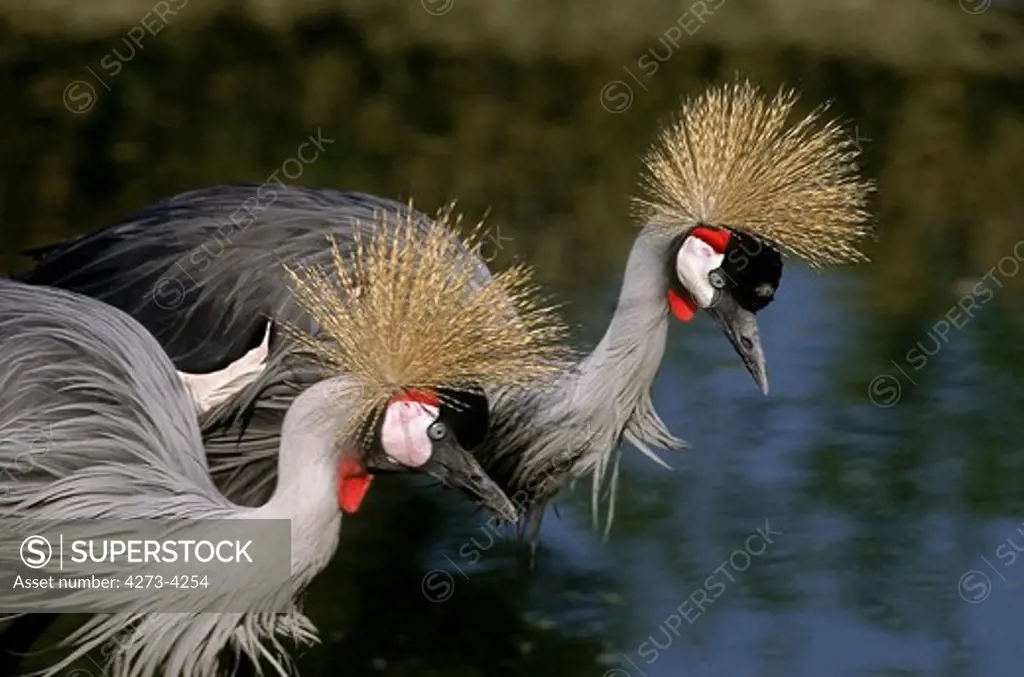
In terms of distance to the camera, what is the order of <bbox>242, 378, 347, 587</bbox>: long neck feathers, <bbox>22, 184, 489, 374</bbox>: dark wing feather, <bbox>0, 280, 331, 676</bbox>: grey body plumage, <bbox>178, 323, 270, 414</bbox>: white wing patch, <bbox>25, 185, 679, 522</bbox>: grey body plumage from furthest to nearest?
1. <bbox>22, 184, 489, 374</bbox>: dark wing feather
2. <bbox>178, 323, 270, 414</bbox>: white wing patch
3. <bbox>25, 185, 679, 522</bbox>: grey body plumage
4. <bbox>0, 280, 331, 676</bbox>: grey body plumage
5. <bbox>242, 378, 347, 587</bbox>: long neck feathers

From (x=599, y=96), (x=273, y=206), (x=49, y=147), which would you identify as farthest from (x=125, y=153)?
(x=273, y=206)

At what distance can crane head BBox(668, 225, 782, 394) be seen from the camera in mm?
4047

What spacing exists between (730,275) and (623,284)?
20 centimetres

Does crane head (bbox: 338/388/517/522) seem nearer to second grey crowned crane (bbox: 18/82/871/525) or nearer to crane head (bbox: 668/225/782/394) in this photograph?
second grey crowned crane (bbox: 18/82/871/525)

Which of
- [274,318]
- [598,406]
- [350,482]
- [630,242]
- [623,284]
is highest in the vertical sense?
[630,242]

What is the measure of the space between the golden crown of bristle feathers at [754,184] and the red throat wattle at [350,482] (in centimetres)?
106

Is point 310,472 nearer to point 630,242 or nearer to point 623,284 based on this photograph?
point 623,284

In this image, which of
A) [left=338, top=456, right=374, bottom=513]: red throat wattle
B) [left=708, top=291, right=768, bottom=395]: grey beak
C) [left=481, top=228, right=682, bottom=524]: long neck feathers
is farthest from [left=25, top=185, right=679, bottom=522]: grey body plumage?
[left=338, top=456, right=374, bottom=513]: red throat wattle

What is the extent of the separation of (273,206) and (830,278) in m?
2.67

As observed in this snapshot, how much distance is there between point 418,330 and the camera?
321 centimetres

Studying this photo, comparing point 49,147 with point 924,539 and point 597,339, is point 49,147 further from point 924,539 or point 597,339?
point 924,539

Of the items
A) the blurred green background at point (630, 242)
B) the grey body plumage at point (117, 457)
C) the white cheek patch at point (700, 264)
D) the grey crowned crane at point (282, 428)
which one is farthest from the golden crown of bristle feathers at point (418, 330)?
the blurred green background at point (630, 242)

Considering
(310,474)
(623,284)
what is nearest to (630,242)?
(623,284)

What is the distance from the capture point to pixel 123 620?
3.26 metres
